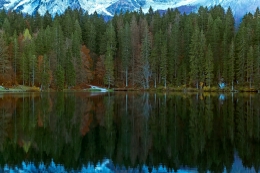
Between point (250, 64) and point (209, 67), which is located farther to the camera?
point (209, 67)

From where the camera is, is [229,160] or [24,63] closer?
[229,160]

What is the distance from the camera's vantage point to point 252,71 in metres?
86.2

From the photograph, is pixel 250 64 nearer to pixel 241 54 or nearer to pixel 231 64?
pixel 241 54

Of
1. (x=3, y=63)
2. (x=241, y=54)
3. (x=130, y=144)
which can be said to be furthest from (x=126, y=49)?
(x=130, y=144)

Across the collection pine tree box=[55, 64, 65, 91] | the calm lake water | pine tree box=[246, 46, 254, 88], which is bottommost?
the calm lake water

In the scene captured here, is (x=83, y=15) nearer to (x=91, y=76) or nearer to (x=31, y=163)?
(x=91, y=76)

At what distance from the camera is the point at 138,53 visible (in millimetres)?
106875

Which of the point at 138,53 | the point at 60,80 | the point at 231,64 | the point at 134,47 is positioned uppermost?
the point at 134,47

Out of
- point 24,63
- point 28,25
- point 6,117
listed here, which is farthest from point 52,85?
point 6,117

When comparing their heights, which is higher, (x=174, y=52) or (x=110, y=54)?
(x=174, y=52)

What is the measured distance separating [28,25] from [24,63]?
3184 cm

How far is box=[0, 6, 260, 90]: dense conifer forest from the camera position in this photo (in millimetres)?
91188

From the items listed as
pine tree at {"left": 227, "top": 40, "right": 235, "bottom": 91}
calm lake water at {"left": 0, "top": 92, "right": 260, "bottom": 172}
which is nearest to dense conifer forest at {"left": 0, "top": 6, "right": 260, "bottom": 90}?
pine tree at {"left": 227, "top": 40, "right": 235, "bottom": 91}

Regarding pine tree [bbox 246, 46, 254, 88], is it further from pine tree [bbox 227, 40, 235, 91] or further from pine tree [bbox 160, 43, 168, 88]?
pine tree [bbox 160, 43, 168, 88]
